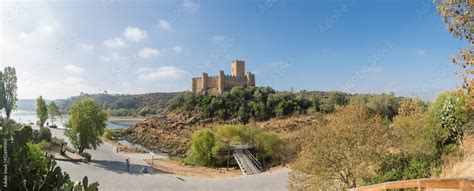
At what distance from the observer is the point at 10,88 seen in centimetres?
3631

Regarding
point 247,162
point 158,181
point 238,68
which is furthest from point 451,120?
point 238,68

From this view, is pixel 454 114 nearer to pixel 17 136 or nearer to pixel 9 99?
pixel 17 136

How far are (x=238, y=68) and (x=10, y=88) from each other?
43.8 m

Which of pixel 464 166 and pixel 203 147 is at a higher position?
pixel 464 166

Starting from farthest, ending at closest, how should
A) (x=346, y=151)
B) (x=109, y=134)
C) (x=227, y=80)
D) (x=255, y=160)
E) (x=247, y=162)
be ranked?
(x=227, y=80) < (x=109, y=134) < (x=255, y=160) < (x=247, y=162) < (x=346, y=151)

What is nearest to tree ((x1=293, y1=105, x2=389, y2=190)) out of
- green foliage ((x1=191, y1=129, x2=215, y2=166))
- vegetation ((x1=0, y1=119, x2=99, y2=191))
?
vegetation ((x1=0, y1=119, x2=99, y2=191))

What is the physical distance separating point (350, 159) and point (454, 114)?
330 inches

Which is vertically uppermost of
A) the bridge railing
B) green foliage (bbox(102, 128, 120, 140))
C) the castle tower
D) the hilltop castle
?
the castle tower

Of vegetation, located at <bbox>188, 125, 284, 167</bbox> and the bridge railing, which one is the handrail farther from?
the bridge railing

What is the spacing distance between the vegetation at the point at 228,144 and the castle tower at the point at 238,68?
4125cm

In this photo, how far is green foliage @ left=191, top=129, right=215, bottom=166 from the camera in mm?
26453

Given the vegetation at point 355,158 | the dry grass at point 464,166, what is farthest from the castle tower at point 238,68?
the vegetation at point 355,158

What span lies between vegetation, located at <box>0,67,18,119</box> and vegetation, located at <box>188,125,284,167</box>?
26998mm

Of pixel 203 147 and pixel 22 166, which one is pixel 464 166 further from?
pixel 203 147
